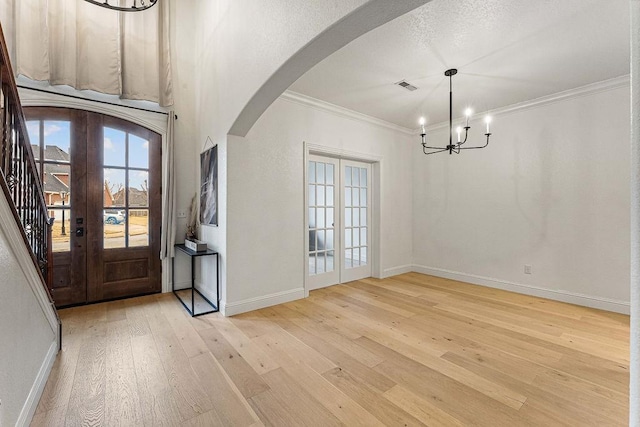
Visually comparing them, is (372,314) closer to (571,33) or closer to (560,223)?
(560,223)

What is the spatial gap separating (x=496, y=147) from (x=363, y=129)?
204 centimetres

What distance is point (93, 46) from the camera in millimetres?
3557

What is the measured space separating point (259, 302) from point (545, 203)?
4029 mm

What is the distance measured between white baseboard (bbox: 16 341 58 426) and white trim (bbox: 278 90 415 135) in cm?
323

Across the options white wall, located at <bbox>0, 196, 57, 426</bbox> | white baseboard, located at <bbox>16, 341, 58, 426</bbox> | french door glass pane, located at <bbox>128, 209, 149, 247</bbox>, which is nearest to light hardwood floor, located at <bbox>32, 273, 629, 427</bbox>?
white baseboard, located at <bbox>16, 341, 58, 426</bbox>

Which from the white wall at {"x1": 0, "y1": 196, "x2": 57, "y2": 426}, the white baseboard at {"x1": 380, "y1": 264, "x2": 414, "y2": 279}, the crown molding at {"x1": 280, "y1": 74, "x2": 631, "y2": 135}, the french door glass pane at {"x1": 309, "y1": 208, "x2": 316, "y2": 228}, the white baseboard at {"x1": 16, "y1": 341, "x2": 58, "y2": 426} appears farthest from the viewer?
the white baseboard at {"x1": 380, "y1": 264, "x2": 414, "y2": 279}

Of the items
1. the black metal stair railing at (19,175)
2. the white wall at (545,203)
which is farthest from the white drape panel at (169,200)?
the white wall at (545,203)

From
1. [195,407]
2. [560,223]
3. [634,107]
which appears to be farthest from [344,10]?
[560,223]

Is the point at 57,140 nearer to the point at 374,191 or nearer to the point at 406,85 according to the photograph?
the point at 406,85

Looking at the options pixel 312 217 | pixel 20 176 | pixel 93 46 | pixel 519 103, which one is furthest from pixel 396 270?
pixel 93 46

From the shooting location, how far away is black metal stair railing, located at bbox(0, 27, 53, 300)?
180 cm

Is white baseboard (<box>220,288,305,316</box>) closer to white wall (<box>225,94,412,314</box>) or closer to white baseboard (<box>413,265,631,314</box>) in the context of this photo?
white wall (<box>225,94,412,314</box>)

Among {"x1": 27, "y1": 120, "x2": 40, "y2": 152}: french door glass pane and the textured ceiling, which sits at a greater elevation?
the textured ceiling

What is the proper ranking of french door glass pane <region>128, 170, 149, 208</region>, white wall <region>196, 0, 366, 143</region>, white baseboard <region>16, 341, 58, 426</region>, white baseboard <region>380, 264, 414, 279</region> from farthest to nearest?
white baseboard <region>380, 264, 414, 279</region> → french door glass pane <region>128, 170, 149, 208</region> → white wall <region>196, 0, 366, 143</region> → white baseboard <region>16, 341, 58, 426</region>
